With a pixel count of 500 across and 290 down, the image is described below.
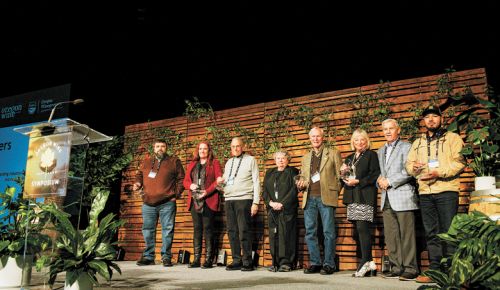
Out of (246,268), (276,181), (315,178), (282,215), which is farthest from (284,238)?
(315,178)

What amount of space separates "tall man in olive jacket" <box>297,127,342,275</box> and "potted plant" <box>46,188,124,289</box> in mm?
2470

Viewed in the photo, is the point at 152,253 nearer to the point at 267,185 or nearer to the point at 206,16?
the point at 267,185

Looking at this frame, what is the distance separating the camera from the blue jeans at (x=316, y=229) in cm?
471

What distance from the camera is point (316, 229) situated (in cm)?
489

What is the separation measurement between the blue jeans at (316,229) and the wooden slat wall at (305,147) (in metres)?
0.55

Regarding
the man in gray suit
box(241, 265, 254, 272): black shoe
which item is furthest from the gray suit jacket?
box(241, 265, 254, 272): black shoe

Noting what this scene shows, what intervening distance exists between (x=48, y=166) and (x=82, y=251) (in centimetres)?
63

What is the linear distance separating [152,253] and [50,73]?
4848 millimetres

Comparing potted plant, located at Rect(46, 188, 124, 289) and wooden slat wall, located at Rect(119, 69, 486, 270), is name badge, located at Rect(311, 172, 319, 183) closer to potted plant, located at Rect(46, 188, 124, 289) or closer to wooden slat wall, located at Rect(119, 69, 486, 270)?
wooden slat wall, located at Rect(119, 69, 486, 270)

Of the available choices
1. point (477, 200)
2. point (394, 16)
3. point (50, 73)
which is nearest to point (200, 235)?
point (477, 200)

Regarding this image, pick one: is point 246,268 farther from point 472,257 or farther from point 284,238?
point 472,257

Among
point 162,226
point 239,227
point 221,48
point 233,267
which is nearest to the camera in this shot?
point 233,267

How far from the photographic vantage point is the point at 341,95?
5.66 m

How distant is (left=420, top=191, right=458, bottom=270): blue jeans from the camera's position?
3.96 m
